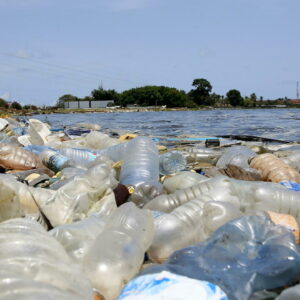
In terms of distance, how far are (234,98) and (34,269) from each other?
11557 centimetres

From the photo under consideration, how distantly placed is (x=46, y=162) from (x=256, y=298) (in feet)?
13.8

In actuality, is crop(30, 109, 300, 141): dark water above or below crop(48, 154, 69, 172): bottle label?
below

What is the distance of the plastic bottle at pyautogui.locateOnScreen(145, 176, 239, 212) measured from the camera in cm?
305

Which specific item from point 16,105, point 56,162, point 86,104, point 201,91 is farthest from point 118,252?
point 201,91

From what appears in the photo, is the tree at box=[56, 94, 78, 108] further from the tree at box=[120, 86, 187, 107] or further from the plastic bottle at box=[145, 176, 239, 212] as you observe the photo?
the plastic bottle at box=[145, 176, 239, 212]

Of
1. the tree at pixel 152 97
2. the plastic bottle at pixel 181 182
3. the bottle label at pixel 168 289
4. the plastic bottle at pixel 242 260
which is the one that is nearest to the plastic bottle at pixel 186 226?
the plastic bottle at pixel 242 260

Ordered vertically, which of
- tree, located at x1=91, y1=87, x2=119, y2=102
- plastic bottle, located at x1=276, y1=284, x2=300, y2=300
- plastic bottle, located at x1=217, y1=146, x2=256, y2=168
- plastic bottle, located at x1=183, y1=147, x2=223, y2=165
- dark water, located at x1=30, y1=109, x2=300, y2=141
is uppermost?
tree, located at x1=91, y1=87, x2=119, y2=102

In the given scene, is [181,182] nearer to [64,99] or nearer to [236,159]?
[236,159]

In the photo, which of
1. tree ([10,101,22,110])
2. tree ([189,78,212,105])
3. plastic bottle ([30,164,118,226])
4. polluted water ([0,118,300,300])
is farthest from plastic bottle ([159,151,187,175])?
tree ([189,78,212,105])

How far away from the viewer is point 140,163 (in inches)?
204

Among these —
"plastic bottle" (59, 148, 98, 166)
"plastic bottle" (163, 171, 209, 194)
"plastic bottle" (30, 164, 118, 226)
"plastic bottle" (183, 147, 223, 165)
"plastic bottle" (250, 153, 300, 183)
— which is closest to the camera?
"plastic bottle" (30, 164, 118, 226)

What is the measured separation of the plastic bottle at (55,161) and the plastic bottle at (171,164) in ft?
3.62

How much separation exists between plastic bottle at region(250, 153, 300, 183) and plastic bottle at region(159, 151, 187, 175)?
2.83ft

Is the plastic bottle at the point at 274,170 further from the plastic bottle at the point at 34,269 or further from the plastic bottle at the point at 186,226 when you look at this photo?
the plastic bottle at the point at 34,269
